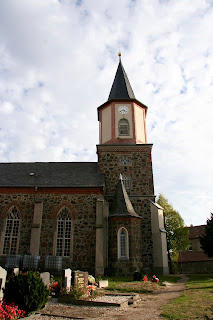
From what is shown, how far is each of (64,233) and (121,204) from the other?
516 cm

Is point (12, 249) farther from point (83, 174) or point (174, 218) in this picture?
point (174, 218)

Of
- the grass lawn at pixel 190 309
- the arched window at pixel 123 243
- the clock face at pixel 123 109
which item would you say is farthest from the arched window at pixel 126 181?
the grass lawn at pixel 190 309

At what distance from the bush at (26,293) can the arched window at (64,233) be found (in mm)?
11517

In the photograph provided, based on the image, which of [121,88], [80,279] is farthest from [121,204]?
[121,88]

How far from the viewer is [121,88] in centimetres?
2791

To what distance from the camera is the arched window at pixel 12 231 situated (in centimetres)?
2083

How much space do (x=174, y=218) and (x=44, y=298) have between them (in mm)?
31816

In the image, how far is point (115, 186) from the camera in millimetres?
23516

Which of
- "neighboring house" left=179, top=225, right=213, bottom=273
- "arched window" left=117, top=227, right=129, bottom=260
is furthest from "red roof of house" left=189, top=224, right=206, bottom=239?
"arched window" left=117, top=227, right=129, bottom=260

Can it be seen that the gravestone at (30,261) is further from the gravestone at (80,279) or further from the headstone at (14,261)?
the gravestone at (80,279)

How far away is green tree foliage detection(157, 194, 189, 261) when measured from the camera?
37.2 metres

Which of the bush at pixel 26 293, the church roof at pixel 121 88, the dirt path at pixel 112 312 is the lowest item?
the dirt path at pixel 112 312

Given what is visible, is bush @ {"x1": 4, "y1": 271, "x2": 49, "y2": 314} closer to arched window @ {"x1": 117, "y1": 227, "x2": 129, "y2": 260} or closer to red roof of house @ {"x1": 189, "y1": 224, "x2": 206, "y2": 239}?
arched window @ {"x1": 117, "y1": 227, "x2": 129, "y2": 260}

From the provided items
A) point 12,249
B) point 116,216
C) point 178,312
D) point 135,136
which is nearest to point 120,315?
point 178,312
